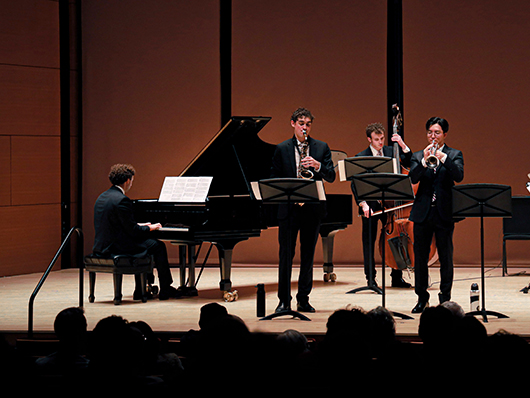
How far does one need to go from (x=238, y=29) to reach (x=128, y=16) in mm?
1506

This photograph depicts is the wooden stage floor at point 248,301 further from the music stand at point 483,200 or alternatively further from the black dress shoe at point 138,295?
the music stand at point 483,200

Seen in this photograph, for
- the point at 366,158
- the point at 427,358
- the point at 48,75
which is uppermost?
the point at 48,75

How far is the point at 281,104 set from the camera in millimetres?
8797

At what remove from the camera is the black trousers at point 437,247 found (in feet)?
16.4

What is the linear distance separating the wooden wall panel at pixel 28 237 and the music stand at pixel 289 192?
171 inches

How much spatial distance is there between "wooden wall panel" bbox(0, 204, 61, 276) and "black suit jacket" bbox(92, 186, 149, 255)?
102 inches

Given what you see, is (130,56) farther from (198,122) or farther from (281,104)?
(281,104)

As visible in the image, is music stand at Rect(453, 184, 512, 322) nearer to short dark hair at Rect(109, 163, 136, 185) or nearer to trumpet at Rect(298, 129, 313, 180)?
trumpet at Rect(298, 129, 313, 180)

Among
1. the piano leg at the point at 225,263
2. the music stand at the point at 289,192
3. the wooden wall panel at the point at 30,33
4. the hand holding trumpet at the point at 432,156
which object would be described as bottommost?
the piano leg at the point at 225,263

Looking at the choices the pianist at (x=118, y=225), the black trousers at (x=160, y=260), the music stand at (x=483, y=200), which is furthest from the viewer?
the black trousers at (x=160, y=260)

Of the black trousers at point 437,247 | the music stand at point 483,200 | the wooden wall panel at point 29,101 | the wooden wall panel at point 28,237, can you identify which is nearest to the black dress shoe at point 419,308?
the black trousers at point 437,247

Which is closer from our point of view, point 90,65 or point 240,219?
point 240,219

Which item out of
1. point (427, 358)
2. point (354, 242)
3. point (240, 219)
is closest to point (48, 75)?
point (240, 219)

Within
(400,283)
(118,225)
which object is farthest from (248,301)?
(400,283)
